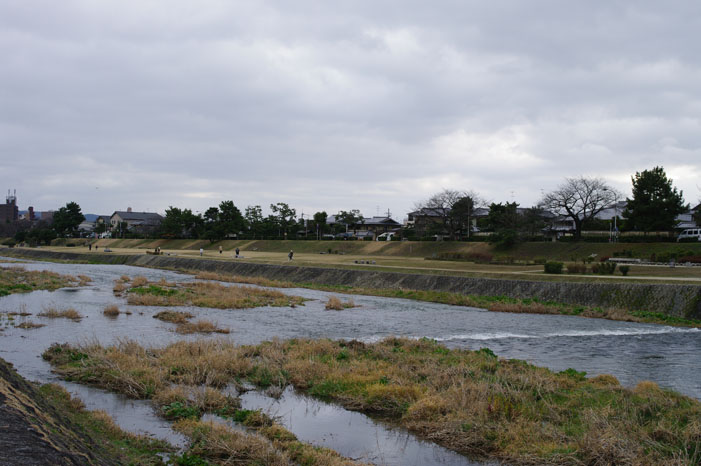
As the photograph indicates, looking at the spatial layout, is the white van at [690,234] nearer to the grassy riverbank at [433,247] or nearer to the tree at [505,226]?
the grassy riverbank at [433,247]

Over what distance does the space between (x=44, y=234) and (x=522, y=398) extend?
5822 inches

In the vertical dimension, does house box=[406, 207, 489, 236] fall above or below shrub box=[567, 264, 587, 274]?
above

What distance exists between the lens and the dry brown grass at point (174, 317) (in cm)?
→ 2458

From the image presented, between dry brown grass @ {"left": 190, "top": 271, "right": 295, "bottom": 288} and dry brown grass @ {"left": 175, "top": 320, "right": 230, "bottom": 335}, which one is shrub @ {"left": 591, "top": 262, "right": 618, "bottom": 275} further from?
dry brown grass @ {"left": 175, "top": 320, "right": 230, "bottom": 335}

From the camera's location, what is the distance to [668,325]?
27156 millimetres

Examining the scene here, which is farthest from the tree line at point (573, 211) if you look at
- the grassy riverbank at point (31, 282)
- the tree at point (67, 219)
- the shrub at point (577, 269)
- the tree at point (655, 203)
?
the tree at point (67, 219)

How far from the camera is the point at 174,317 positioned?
25094 millimetres

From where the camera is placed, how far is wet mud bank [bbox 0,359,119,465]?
6.04m

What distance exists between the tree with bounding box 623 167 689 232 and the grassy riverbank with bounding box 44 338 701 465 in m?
56.4

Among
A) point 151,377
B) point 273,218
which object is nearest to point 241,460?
point 151,377

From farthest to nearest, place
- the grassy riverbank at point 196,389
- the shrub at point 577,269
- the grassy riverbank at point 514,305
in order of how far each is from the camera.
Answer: the shrub at point 577,269
the grassy riverbank at point 514,305
the grassy riverbank at point 196,389

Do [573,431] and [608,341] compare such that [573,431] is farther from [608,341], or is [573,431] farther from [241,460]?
[608,341]

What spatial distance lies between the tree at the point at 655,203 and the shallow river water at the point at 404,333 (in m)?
42.4

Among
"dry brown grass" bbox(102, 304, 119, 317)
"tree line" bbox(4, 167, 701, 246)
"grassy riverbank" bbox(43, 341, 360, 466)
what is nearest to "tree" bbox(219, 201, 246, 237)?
"tree line" bbox(4, 167, 701, 246)
